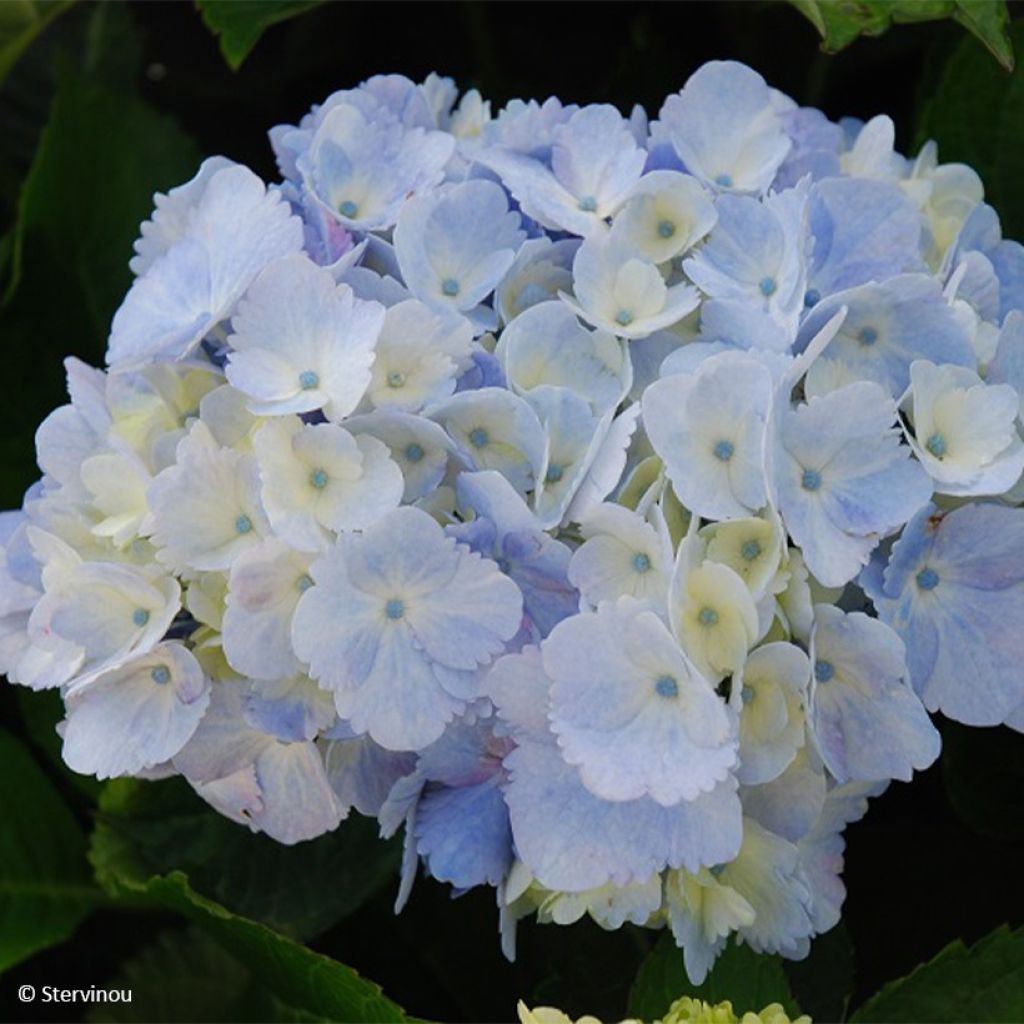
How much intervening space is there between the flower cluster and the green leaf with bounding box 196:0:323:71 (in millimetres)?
140

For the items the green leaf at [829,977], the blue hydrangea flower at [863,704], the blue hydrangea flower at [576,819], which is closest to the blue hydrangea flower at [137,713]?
the blue hydrangea flower at [576,819]

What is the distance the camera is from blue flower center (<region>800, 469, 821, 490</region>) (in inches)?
21.4

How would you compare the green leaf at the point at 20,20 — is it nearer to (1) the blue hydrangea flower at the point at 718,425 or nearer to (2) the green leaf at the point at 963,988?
(1) the blue hydrangea flower at the point at 718,425

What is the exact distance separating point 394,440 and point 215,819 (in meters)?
0.32

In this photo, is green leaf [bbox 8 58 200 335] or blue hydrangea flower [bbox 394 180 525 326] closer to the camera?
blue hydrangea flower [bbox 394 180 525 326]

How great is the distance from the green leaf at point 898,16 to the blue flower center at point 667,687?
10.9 inches

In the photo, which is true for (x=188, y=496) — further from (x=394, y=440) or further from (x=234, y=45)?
(x=234, y=45)

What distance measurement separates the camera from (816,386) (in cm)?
56

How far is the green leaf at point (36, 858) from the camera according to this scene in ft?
2.70

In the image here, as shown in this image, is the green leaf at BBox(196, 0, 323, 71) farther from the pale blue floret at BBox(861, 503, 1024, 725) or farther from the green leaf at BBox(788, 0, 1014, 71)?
the pale blue floret at BBox(861, 503, 1024, 725)

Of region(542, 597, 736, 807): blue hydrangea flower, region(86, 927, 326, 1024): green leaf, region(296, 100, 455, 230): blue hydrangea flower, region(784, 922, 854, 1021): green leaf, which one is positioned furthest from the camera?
region(86, 927, 326, 1024): green leaf

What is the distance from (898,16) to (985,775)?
1.17ft

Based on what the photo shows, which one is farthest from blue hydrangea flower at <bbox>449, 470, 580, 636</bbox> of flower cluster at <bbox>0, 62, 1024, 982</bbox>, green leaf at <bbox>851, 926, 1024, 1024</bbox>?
green leaf at <bbox>851, 926, 1024, 1024</bbox>

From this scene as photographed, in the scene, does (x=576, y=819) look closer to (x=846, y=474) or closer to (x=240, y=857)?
(x=846, y=474)
